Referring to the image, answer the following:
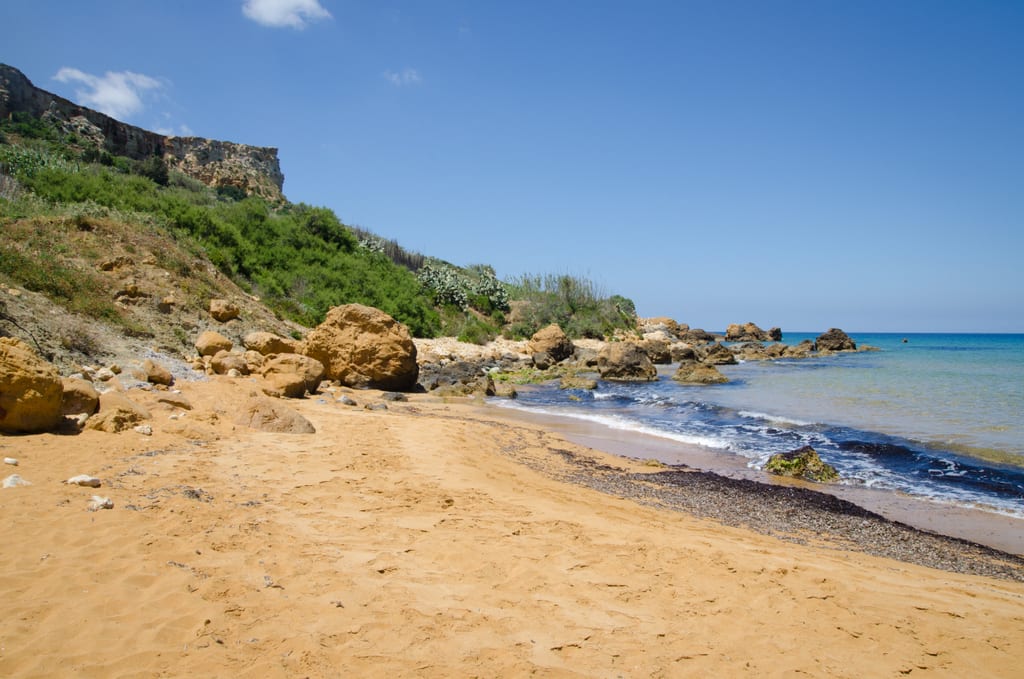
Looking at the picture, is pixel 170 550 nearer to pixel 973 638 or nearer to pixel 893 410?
pixel 973 638

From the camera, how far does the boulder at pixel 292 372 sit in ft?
37.6

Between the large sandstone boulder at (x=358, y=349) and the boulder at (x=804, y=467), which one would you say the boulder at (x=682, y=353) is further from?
the boulder at (x=804, y=467)

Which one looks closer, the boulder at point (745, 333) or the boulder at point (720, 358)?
the boulder at point (720, 358)

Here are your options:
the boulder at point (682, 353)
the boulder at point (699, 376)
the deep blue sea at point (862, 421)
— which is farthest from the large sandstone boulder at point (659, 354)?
the boulder at point (699, 376)

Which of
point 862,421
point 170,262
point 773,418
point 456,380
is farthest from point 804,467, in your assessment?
point 170,262

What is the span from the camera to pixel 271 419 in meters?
8.16

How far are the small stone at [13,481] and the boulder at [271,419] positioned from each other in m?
3.17

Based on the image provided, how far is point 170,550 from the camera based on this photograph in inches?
158

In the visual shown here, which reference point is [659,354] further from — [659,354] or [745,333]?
[745,333]

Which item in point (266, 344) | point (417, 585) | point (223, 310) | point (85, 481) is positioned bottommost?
point (417, 585)

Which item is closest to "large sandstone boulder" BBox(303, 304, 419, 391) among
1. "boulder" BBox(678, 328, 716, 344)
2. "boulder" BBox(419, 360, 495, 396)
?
"boulder" BBox(419, 360, 495, 396)

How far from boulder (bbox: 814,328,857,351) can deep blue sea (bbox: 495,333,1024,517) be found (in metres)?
22.1

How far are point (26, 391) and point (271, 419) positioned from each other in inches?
112

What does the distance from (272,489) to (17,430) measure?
308 centimetres
